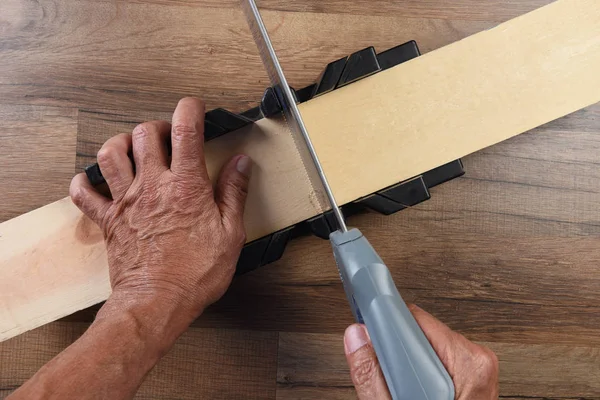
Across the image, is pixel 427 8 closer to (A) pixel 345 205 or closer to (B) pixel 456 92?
(B) pixel 456 92

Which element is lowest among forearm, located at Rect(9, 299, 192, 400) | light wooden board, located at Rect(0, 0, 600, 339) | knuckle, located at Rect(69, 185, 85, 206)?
forearm, located at Rect(9, 299, 192, 400)

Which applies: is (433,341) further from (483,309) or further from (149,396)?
(149,396)

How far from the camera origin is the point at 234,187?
0.84 metres

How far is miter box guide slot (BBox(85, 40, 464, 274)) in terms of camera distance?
83cm

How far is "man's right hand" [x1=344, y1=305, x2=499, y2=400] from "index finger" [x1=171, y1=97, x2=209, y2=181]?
0.37 metres

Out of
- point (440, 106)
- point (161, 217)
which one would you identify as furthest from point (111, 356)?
point (440, 106)

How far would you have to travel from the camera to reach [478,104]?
84 centimetres

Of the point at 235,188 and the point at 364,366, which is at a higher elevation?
the point at 235,188

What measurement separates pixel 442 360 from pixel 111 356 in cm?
51

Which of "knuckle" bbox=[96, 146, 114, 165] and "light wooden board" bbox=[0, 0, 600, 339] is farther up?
"knuckle" bbox=[96, 146, 114, 165]

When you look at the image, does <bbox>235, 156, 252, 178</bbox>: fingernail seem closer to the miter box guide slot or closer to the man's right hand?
the miter box guide slot

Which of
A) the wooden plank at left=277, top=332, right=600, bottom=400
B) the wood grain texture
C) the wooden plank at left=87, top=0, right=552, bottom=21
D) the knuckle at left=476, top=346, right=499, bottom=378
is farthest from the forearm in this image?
the wooden plank at left=87, top=0, right=552, bottom=21

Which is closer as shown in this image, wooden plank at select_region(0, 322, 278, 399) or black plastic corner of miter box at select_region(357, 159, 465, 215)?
black plastic corner of miter box at select_region(357, 159, 465, 215)

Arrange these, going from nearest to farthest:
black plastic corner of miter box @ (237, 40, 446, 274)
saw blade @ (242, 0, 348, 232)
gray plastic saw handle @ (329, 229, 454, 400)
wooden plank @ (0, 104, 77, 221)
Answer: gray plastic saw handle @ (329, 229, 454, 400), saw blade @ (242, 0, 348, 232), black plastic corner of miter box @ (237, 40, 446, 274), wooden plank @ (0, 104, 77, 221)
